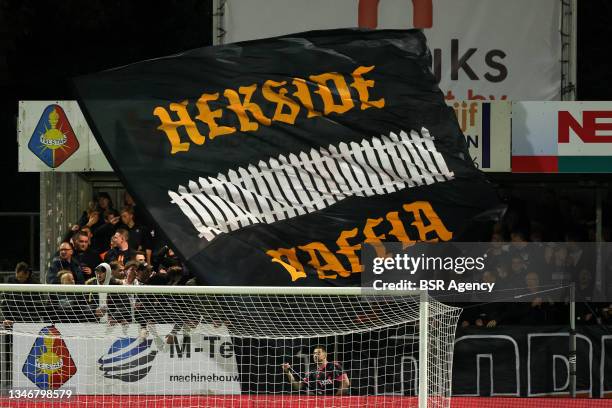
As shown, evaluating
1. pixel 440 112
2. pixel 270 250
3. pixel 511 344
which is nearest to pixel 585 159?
pixel 511 344

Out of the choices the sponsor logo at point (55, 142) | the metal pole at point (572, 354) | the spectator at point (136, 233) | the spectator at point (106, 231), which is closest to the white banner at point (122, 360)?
the spectator at point (136, 233)

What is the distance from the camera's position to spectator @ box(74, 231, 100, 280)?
1534cm

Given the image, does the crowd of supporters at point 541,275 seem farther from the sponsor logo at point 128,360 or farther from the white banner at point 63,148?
the white banner at point 63,148

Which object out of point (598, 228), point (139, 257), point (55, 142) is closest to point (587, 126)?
point (598, 228)

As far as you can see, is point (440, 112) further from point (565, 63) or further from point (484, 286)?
point (565, 63)

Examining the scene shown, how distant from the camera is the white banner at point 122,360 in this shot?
13398 mm

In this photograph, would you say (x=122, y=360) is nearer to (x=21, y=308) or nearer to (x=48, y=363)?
(x=48, y=363)

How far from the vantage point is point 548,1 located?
63.1 ft

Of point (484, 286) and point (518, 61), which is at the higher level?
point (518, 61)

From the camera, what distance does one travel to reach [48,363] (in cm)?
1377

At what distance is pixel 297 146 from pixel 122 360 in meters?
3.07

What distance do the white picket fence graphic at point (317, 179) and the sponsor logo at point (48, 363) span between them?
2.53m

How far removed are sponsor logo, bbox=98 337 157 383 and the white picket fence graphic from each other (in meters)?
2.15

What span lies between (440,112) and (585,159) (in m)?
4.50
